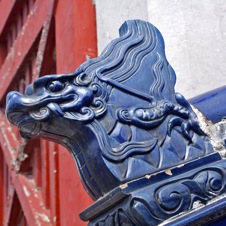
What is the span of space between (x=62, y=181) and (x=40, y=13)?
591 mm

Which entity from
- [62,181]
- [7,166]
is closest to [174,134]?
[62,181]

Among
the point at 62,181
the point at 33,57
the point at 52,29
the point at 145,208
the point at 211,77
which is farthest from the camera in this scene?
the point at 33,57

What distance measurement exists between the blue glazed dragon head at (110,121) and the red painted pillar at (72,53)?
693 mm

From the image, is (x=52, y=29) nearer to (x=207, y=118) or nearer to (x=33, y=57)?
(x=33, y=57)

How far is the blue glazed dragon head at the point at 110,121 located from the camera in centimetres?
54

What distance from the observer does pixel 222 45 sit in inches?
38.5

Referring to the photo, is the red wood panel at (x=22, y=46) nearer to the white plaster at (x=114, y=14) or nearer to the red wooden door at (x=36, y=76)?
the red wooden door at (x=36, y=76)

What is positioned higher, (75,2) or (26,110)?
(75,2)

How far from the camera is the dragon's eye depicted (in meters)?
0.55

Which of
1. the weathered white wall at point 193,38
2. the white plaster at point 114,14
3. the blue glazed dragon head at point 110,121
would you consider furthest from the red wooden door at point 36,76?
the blue glazed dragon head at point 110,121

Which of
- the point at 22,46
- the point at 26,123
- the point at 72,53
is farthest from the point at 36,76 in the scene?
the point at 26,123

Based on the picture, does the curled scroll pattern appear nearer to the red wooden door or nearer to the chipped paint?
the chipped paint

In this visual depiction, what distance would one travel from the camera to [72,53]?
1.42m

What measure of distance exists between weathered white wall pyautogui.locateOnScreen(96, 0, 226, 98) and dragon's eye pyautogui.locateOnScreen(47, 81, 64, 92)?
1.25 ft
